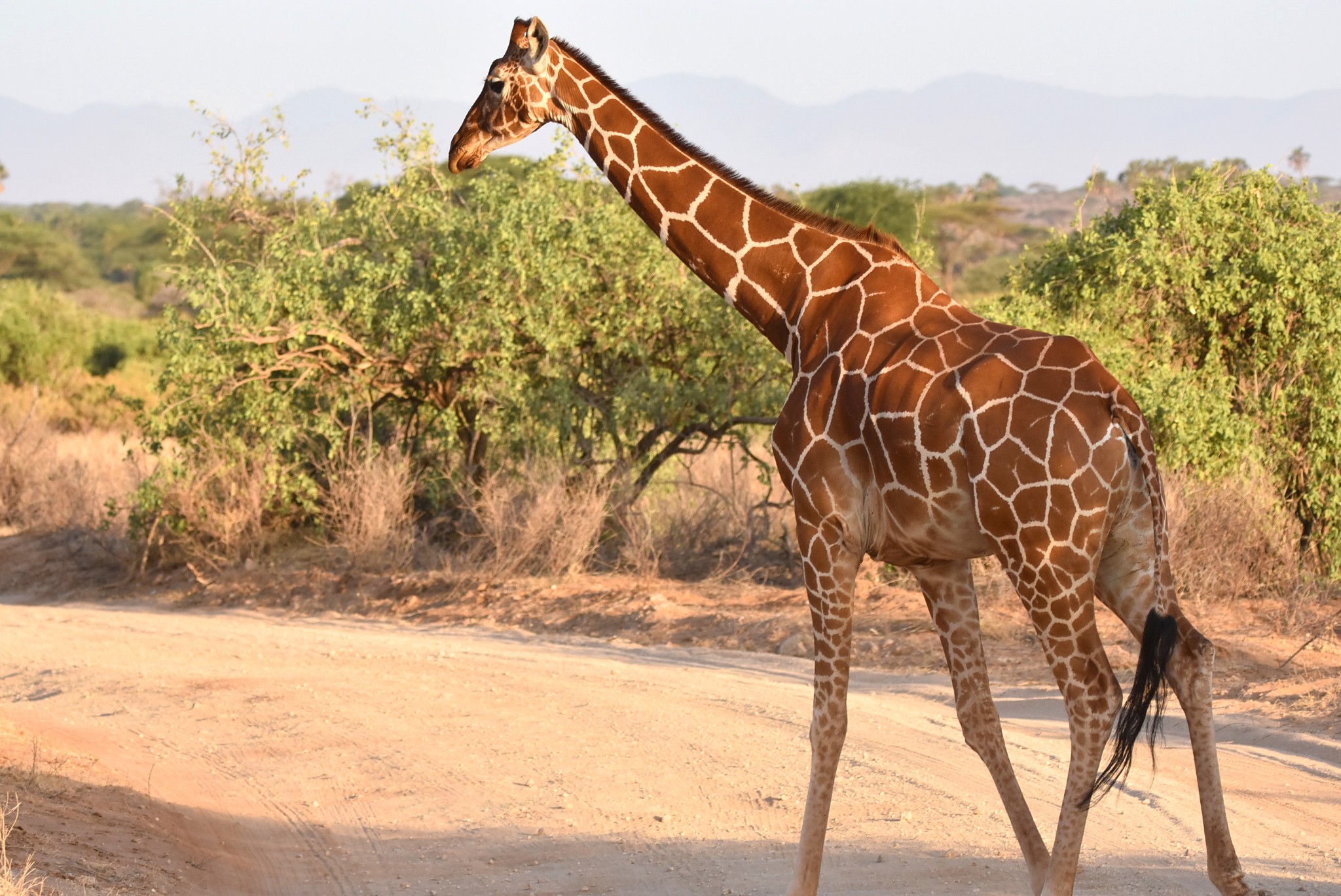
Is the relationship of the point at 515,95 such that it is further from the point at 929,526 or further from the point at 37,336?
the point at 37,336

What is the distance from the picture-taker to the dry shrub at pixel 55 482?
16.0 m

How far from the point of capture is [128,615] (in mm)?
12328

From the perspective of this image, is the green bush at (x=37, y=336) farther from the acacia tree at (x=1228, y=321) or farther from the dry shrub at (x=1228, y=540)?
the dry shrub at (x=1228, y=540)

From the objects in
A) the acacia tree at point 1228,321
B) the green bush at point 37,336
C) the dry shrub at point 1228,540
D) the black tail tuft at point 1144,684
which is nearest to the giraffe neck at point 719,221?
the black tail tuft at point 1144,684

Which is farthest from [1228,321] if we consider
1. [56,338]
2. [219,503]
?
[56,338]

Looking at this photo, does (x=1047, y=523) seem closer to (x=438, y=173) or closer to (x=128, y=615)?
(x=128, y=615)

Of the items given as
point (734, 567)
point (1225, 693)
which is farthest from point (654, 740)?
point (734, 567)

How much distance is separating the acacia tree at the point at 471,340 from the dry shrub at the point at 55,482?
237cm

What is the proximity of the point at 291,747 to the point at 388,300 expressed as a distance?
276 inches

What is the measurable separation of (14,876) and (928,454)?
3.42m

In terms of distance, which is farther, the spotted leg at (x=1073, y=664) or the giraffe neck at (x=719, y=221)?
the giraffe neck at (x=719, y=221)

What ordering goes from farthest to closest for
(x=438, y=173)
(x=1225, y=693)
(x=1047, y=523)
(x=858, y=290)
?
(x=438, y=173) → (x=1225, y=693) → (x=858, y=290) → (x=1047, y=523)

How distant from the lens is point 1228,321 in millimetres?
11867

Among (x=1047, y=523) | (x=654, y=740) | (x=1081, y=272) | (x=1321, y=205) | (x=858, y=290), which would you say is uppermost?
(x=1321, y=205)
